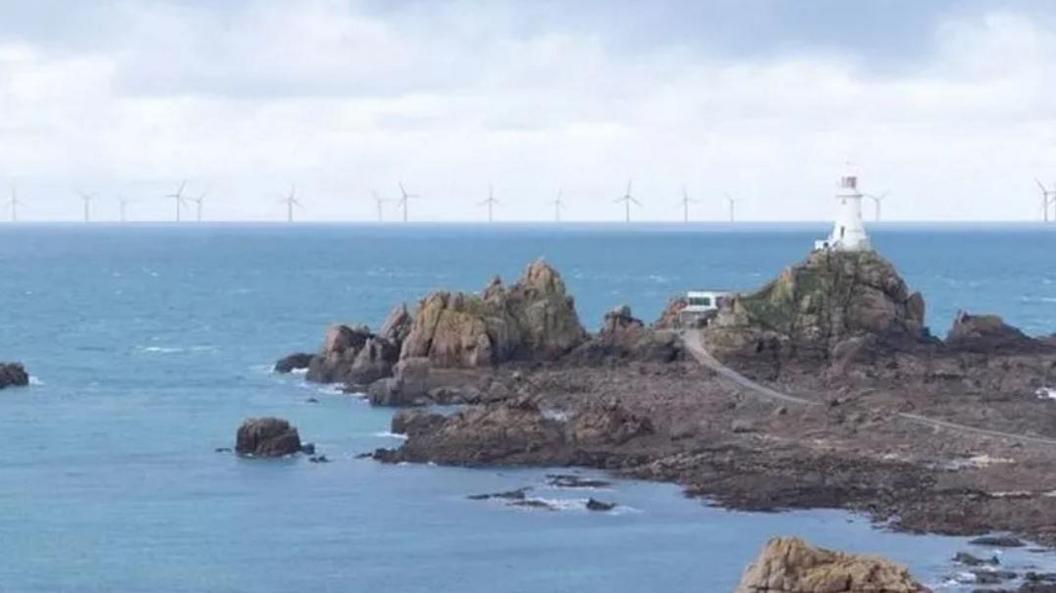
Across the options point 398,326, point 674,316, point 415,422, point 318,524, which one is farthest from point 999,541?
point 674,316

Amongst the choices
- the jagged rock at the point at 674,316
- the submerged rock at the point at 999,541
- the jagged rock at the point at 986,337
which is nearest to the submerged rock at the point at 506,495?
the submerged rock at the point at 999,541

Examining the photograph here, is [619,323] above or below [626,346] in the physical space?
above

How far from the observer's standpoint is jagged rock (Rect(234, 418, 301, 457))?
324 ft

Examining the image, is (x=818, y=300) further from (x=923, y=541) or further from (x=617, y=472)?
(x=923, y=541)

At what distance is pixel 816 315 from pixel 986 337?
11874mm

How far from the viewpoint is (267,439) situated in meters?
99.1

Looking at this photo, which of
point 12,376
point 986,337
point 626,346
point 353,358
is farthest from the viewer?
point 12,376

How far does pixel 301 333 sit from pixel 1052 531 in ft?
358

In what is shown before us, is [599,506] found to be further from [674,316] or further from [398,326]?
[674,316]

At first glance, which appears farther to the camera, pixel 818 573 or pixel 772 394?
pixel 772 394

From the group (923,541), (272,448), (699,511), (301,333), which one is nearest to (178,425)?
(272,448)

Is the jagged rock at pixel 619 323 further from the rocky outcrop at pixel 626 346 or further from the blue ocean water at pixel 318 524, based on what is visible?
the blue ocean water at pixel 318 524

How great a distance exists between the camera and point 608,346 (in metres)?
128

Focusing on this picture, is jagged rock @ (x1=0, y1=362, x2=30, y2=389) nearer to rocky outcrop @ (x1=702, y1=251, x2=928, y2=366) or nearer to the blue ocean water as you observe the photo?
the blue ocean water
